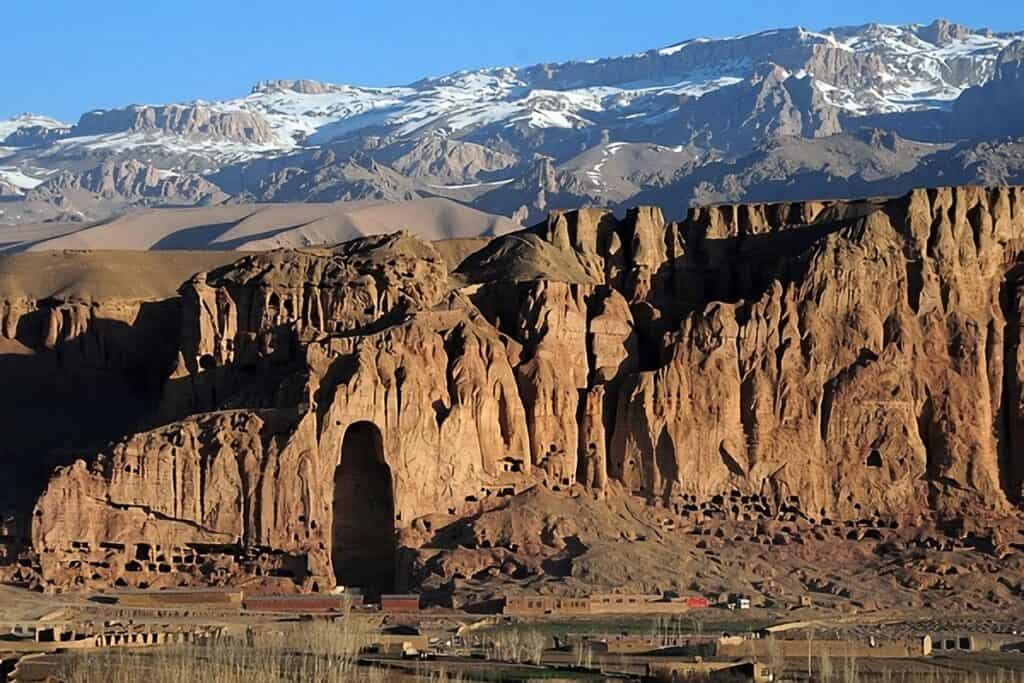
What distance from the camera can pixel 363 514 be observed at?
3974 inches

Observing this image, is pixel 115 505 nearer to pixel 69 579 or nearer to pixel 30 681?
pixel 69 579

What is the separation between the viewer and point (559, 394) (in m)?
105

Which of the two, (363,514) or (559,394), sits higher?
(559,394)

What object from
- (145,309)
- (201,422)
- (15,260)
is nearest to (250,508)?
(201,422)

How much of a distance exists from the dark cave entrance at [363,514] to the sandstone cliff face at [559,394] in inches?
5.7

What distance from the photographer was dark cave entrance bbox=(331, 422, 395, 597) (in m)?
100

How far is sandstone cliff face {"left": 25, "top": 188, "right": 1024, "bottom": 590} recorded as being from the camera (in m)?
98.4

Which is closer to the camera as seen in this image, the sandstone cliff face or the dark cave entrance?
the sandstone cliff face

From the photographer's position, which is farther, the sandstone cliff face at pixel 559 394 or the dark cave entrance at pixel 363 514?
the dark cave entrance at pixel 363 514

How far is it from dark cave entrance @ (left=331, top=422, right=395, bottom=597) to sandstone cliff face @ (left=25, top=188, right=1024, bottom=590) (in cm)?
14

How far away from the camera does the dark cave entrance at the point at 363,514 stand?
100m

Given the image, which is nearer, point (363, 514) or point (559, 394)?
point (363, 514)

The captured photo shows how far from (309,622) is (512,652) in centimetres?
916

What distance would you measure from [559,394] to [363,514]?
28.8 feet
